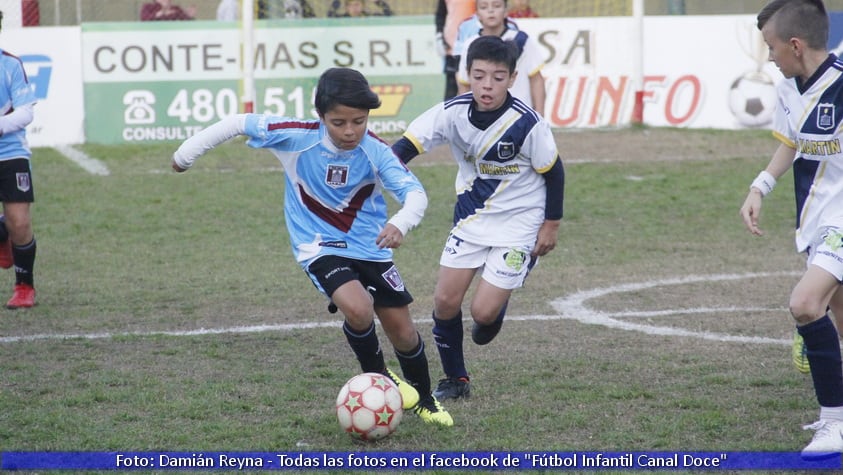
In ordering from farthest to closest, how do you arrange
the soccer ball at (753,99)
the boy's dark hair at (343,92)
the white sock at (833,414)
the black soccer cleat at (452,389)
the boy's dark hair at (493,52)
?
the soccer ball at (753,99) → the black soccer cleat at (452,389) → the boy's dark hair at (493,52) → the boy's dark hair at (343,92) → the white sock at (833,414)

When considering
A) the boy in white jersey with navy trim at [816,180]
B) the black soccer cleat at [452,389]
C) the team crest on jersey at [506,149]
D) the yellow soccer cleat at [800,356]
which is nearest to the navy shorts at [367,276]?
the black soccer cleat at [452,389]

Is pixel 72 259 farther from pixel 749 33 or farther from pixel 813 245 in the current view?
pixel 749 33

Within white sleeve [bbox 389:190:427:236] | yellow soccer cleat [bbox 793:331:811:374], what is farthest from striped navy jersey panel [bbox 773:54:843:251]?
white sleeve [bbox 389:190:427:236]

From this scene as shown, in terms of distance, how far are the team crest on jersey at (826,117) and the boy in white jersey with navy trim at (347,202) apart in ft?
5.54

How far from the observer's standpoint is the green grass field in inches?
196

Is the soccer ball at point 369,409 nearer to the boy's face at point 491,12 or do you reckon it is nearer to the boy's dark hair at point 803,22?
the boy's dark hair at point 803,22

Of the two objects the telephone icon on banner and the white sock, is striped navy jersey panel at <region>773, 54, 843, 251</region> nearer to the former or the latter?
the white sock

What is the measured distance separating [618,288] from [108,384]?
3.91 m

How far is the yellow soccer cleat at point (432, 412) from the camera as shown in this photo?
510cm

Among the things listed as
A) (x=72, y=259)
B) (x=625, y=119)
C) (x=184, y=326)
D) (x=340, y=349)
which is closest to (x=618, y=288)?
(x=340, y=349)

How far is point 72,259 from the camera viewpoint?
9570 millimetres

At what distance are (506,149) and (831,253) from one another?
1.61 m

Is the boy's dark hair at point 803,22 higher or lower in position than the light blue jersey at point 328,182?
higher

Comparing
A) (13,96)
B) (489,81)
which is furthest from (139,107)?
(489,81)
